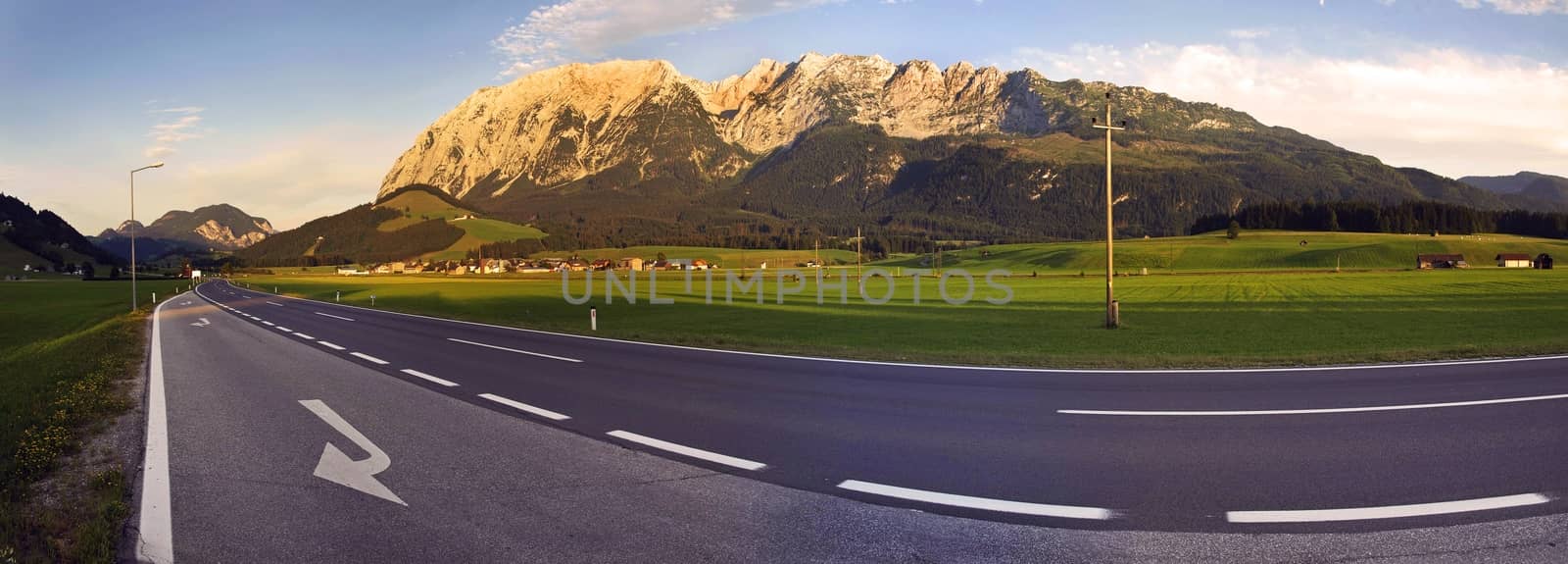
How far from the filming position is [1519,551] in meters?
4.66

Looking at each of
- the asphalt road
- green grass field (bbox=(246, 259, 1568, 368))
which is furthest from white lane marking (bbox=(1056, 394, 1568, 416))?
green grass field (bbox=(246, 259, 1568, 368))

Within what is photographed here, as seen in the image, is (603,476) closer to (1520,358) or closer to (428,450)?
(428,450)

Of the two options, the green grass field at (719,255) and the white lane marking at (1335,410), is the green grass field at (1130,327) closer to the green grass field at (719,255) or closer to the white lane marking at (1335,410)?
the white lane marking at (1335,410)

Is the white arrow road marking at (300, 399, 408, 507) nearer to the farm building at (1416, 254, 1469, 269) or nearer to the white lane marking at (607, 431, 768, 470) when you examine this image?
the white lane marking at (607, 431, 768, 470)

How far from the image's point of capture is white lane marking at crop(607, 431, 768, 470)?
7027mm

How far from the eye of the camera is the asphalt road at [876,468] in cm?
498

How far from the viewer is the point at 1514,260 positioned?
120m

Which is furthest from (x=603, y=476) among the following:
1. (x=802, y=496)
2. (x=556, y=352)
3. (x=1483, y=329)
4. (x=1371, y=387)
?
(x=1483, y=329)

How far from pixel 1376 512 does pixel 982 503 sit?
107 inches

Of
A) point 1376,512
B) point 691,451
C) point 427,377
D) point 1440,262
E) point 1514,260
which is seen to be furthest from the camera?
point 1514,260

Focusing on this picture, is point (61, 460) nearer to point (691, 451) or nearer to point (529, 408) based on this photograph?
point (529, 408)

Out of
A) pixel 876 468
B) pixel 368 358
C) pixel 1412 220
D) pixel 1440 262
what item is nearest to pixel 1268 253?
pixel 1440 262

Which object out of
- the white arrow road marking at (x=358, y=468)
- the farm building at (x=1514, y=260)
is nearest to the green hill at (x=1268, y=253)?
the farm building at (x=1514, y=260)

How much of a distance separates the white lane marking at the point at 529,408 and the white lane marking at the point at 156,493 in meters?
3.69
